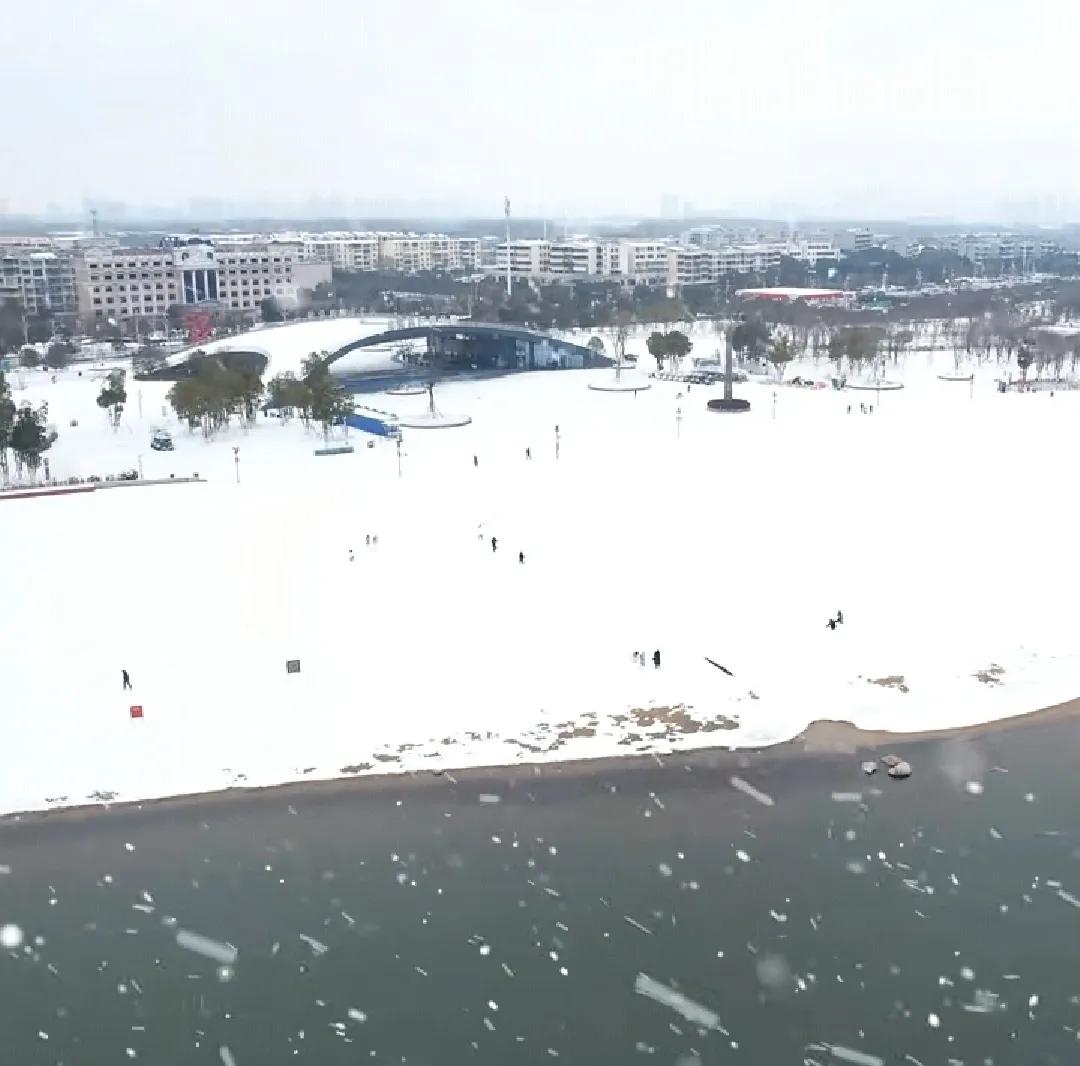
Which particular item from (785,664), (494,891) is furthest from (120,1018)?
(785,664)

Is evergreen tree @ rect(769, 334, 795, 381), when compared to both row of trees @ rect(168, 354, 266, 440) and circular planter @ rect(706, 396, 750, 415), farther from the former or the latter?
row of trees @ rect(168, 354, 266, 440)

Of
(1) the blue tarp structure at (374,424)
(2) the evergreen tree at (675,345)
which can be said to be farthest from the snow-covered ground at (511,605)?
(2) the evergreen tree at (675,345)

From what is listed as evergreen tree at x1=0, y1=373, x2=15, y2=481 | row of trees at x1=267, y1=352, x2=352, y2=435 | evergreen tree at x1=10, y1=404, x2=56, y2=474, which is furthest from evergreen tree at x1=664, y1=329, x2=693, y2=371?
evergreen tree at x1=0, y1=373, x2=15, y2=481

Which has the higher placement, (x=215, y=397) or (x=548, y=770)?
(x=215, y=397)

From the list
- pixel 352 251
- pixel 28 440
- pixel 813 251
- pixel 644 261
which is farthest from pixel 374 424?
pixel 813 251

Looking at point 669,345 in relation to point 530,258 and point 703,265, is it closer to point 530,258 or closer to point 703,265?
point 703,265

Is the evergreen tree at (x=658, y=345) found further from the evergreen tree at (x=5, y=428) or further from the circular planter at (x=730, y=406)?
the evergreen tree at (x=5, y=428)
